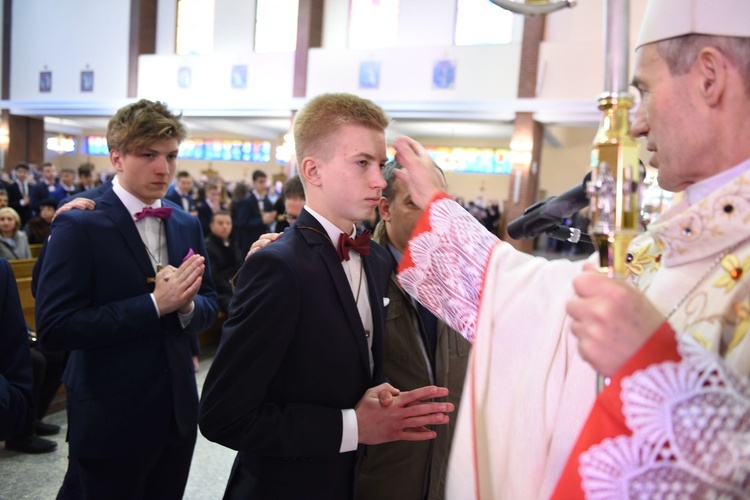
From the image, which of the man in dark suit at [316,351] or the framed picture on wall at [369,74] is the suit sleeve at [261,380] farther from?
the framed picture on wall at [369,74]

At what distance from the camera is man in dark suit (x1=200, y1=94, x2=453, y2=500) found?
1.35 m

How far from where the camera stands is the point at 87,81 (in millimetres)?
15758

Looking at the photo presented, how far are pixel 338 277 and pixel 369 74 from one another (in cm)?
1223

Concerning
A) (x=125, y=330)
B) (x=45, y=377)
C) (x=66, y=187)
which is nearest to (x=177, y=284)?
(x=125, y=330)

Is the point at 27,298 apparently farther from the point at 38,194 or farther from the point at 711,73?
the point at 38,194

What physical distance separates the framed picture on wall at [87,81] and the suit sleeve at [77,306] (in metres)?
15.9

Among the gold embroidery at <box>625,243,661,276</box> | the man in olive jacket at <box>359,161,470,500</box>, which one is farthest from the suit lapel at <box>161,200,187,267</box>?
the gold embroidery at <box>625,243,661,276</box>

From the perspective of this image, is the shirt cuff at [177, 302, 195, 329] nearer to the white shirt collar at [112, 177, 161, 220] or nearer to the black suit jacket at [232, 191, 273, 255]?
the white shirt collar at [112, 177, 161, 220]

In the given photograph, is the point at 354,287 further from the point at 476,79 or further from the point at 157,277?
the point at 476,79

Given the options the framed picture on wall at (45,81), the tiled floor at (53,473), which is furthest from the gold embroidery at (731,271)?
the framed picture on wall at (45,81)

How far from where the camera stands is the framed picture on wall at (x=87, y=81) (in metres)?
15.7

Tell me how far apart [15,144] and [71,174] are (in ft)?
23.2

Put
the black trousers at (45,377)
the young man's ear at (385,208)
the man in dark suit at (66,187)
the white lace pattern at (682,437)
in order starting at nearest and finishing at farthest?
the white lace pattern at (682,437)
the young man's ear at (385,208)
the black trousers at (45,377)
the man in dark suit at (66,187)

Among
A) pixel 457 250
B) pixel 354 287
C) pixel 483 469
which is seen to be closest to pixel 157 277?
pixel 354 287
